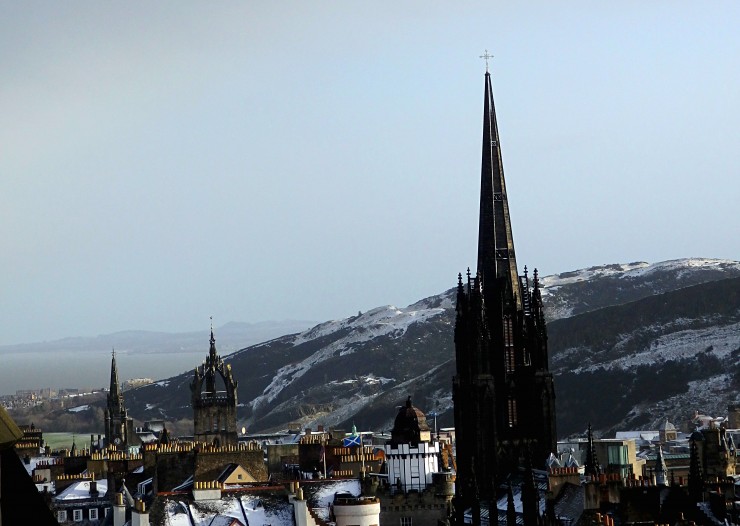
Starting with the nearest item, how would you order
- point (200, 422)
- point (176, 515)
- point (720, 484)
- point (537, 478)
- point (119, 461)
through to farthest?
point (720, 484) < point (176, 515) < point (537, 478) < point (119, 461) < point (200, 422)

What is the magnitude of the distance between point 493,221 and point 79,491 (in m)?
27.4

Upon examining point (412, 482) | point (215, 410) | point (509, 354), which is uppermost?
point (509, 354)

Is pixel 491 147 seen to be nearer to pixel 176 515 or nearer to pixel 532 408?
pixel 532 408

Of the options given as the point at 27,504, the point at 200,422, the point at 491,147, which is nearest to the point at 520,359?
the point at 491,147

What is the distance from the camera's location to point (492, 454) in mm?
93688

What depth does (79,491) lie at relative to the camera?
319ft

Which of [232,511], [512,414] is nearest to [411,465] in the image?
[512,414]

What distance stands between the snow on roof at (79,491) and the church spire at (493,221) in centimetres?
2402

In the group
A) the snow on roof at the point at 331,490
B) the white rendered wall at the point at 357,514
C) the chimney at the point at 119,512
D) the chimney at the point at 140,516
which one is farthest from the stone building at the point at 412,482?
the chimney at the point at 140,516

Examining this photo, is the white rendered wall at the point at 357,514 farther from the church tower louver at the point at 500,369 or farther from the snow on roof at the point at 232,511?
the church tower louver at the point at 500,369

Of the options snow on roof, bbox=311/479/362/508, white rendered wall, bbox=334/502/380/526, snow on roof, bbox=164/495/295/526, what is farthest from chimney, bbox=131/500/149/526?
snow on roof, bbox=311/479/362/508

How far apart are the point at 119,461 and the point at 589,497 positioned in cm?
4933

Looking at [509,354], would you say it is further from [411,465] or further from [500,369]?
[411,465]

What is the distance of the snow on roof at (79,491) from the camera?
9469cm
